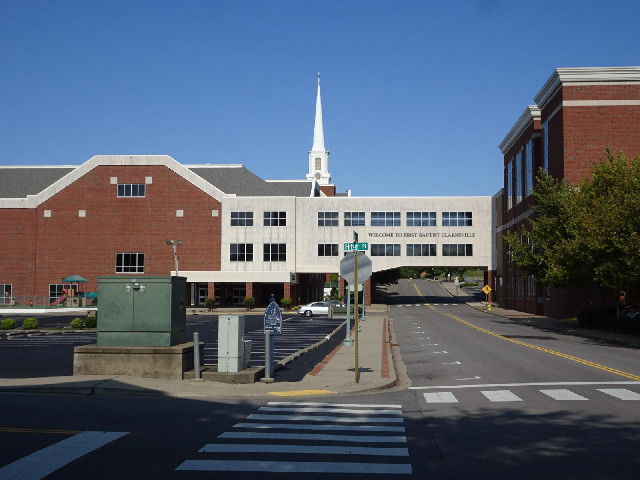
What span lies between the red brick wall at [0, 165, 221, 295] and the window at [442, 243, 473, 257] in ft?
92.4

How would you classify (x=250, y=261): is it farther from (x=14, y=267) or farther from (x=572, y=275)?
(x=572, y=275)

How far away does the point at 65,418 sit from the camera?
11.5 metres

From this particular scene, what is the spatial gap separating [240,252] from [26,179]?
28.6 m

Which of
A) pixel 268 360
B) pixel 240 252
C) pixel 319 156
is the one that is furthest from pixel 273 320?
pixel 319 156

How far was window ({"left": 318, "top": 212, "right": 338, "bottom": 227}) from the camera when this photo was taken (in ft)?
255

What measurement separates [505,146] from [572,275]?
40.6 meters

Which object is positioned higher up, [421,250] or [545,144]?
[545,144]

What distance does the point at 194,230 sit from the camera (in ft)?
247

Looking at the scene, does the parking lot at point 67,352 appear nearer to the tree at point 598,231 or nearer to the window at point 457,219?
the tree at point 598,231

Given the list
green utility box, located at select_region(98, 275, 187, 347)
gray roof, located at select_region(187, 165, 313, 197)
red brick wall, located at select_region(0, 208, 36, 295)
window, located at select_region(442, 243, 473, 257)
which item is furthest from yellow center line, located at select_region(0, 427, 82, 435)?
gray roof, located at select_region(187, 165, 313, 197)

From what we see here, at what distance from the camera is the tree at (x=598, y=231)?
1325 inches

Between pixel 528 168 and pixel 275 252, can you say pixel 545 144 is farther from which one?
pixel 275 252

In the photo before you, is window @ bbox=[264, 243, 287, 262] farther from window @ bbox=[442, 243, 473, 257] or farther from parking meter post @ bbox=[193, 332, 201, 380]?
parking meter post @ bbox=[193, 332, 201, 380]

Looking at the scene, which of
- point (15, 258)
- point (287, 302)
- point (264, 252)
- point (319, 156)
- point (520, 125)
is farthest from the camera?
point (319, 156)
